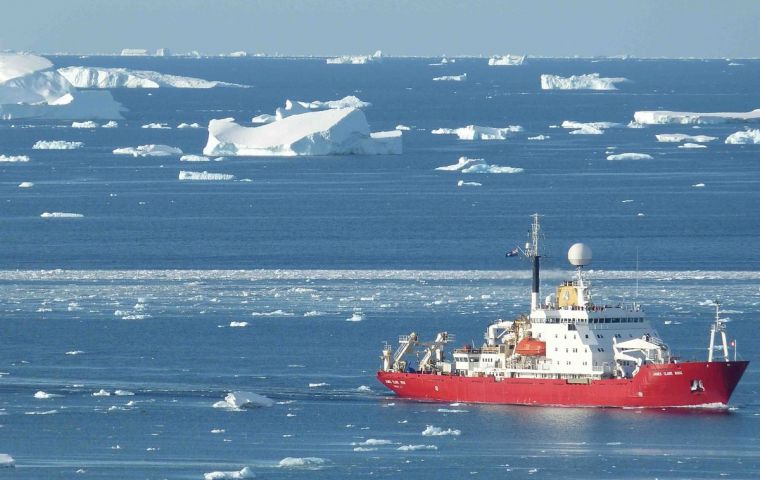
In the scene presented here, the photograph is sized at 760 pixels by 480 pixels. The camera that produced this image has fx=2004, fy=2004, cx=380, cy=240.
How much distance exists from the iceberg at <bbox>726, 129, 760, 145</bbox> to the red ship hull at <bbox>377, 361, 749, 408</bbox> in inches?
3202

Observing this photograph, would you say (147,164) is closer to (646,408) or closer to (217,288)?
(217,288)

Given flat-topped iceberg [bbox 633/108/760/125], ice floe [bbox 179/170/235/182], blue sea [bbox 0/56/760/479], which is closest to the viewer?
blue sea [bbox 0/56/760/479]

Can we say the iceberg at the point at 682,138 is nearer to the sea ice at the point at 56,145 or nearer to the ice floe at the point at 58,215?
the sea ice at the point at 56,145

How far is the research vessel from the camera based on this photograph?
4050 centimetres

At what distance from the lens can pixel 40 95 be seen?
136500 mm

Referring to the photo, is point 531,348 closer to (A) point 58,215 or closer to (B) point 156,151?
(A) point 58,215

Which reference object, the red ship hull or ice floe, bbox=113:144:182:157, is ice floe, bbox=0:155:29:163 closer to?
ice floe, bbox=113:144:182:157

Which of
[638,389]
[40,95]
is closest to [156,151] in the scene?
[40,95]

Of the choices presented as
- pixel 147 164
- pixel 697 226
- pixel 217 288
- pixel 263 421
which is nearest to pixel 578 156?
pixel 147 164

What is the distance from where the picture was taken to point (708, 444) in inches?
1478

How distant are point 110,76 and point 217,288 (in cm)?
14080

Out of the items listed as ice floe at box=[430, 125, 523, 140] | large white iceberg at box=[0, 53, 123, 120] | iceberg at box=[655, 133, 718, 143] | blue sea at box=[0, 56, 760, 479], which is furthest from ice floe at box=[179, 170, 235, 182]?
iceberg at box=[655, 133, 718, 143]

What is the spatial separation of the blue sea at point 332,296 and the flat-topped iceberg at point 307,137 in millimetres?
1309

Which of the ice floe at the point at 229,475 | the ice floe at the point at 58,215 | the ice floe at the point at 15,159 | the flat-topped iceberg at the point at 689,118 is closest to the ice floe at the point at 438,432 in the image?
the ice floe at the point at 229,475
